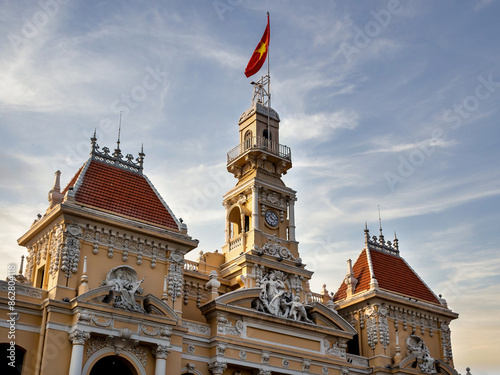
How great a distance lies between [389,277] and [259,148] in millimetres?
12031

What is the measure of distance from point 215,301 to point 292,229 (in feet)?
31.0

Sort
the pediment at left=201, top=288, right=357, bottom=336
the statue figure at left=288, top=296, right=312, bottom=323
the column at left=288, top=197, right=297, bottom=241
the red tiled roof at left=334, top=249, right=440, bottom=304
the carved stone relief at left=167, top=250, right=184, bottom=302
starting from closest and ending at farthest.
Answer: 1. the carved stone relief at left=167, top=250, right=184, bottom=302
2. the pediment at left=201, top=288, right=357, bottom=336
3. the statue figure at left=288, top=296, right=312, bottom=323
4. the column at left=288, top=197, right=297, bottom=241
5. the red tiled roof at left=334, top=249, right=440, bottom=304

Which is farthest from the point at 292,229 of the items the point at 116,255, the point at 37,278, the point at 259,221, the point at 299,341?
the point at 37,278

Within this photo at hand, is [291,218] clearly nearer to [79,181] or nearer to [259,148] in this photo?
[259,148]

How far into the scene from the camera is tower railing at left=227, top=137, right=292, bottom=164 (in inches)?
1625

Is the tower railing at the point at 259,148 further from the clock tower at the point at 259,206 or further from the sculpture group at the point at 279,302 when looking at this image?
the sculpture group at the point at 279,302

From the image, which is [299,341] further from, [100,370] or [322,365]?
[100,370]

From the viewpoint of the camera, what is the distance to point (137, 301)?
29.1 m

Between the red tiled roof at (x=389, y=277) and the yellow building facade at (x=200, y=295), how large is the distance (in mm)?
109

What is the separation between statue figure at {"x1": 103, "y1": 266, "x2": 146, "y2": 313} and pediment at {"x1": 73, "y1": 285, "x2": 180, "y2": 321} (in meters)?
0.16

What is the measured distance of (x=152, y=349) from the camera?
28859 millimetres

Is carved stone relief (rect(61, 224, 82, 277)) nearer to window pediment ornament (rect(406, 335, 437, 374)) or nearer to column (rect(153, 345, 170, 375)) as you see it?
column (rect(153, 345, 170, 375))

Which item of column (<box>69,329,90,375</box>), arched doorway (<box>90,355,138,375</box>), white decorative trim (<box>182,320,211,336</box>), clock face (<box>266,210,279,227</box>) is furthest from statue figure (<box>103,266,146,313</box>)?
clock face (<box>266,210,279,227</box>)

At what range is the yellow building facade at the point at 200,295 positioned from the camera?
27484 mm
